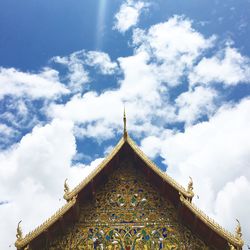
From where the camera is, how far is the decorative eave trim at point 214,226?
446 inches

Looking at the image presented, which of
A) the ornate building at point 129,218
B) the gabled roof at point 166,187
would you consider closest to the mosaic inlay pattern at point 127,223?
the ornate building at point 129,218

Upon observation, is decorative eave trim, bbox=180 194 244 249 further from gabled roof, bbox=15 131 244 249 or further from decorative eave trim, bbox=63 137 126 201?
decorative eave trim, bbox=63 137 126 201

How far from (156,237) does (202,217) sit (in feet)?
4.63

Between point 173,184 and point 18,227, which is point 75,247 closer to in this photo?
point 18,227

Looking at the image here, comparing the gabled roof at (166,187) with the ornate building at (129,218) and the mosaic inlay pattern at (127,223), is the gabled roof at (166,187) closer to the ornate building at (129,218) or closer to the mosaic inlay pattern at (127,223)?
the ornate building at (129,218)

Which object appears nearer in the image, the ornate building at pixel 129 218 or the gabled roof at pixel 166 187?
the gabled roof at pixel 166 187

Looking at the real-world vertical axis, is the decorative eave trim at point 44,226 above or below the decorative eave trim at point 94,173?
below

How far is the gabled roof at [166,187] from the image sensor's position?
11.6 meters

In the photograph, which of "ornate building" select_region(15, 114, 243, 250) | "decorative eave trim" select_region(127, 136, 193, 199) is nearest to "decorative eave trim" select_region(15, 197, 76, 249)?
"ornate building" select_region(15, 114, 243, 250)

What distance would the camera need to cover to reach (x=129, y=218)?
41.0ft

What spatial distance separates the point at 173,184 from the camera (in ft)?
41.5

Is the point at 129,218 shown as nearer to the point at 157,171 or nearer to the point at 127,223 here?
the point at 127,223

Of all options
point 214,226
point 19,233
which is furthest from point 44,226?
point 214,226

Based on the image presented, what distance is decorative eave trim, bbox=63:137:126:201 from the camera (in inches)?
496
